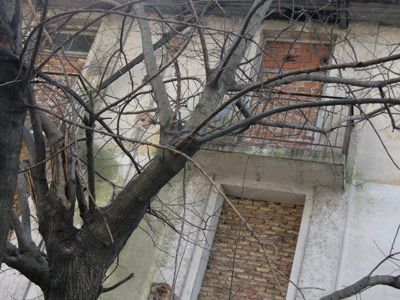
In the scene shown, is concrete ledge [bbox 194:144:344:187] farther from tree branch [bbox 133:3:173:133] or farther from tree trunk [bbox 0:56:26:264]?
tree trunk [bbox 0:56:26:264]

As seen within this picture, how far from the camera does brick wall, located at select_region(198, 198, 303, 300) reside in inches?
309

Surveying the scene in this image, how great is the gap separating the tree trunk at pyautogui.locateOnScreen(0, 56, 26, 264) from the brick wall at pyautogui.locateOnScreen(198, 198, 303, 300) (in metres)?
3.52

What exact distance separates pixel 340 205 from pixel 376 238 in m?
0.64

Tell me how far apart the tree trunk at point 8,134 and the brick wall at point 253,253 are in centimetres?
352

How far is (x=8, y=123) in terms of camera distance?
4605 millimetres

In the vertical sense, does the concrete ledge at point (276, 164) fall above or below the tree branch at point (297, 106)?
above

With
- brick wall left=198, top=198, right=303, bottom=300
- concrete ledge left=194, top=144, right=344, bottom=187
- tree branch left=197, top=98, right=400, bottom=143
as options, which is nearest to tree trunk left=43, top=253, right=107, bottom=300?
tree branch left=197, top=98, right=400, bottom=143

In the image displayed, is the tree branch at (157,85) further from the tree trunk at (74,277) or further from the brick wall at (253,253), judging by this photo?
the brick wall at (253,253)

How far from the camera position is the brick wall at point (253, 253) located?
7846 millimetres

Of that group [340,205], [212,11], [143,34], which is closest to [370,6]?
[212,11]

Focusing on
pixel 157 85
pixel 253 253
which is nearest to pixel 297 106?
pixel 157 85

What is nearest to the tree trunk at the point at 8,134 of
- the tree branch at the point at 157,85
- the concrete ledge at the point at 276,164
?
the tree branch at the point at 157,85

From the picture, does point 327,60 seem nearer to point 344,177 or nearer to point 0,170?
point 344,177

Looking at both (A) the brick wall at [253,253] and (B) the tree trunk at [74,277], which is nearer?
(B) the tree trunk at [74,277]
